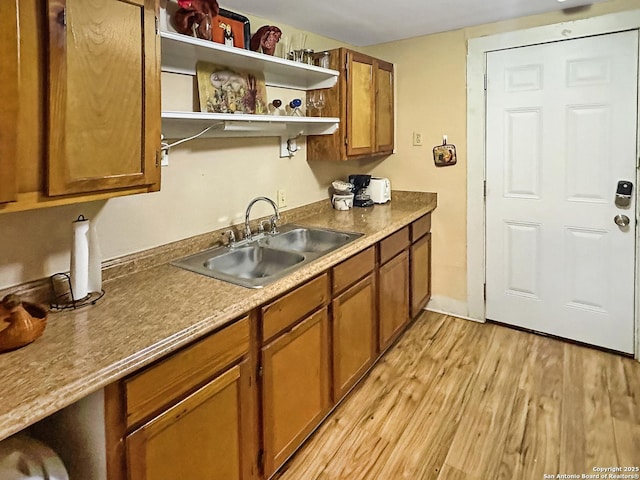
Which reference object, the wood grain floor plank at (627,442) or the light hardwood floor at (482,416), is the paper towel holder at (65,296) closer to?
the light hardwood floor at (482,416)

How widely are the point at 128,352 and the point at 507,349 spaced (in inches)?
98.2

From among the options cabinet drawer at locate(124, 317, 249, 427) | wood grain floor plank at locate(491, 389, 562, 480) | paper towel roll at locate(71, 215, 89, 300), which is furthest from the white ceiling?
wood grain floor plank at locate(491, 389, 562, 480)

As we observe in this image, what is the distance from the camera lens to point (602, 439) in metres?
2.05

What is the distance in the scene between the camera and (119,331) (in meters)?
1.31

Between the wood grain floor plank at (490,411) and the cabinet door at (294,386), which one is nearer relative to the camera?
the cabinet door at (294,386)

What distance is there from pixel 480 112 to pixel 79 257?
264 centimetres

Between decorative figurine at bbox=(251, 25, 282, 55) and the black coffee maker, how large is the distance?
1270mm

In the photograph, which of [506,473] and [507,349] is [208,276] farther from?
[507,349]

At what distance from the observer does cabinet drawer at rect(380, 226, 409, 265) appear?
8.51ft

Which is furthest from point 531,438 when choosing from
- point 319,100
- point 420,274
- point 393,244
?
point 319,100

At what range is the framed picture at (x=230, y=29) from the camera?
2043 millimetres


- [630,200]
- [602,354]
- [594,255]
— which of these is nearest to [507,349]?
[602,354]

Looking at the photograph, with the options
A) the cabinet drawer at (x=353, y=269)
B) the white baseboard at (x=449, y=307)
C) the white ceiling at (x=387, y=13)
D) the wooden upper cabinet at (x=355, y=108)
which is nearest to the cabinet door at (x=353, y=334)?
the cabinet drawer at (x=353, y=269)

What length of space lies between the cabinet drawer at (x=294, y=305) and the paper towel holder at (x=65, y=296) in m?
0.59
